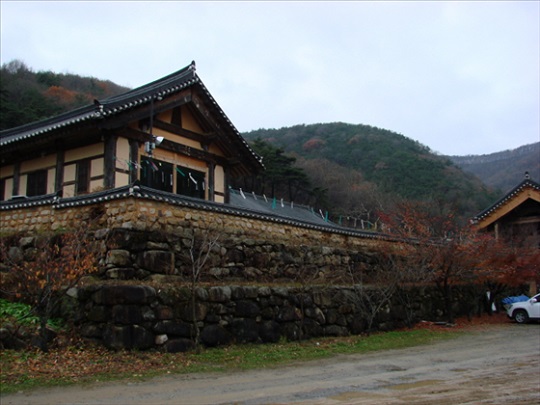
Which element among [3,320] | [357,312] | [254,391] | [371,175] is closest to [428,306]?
[357,312]

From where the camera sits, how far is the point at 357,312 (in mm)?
15422

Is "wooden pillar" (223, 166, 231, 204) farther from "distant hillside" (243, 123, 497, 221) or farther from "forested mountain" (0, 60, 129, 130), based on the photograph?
"forested mountain" (0, 60, 129, 130)

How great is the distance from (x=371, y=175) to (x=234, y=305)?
179 feet

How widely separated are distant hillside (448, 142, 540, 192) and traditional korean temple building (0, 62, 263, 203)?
62642mm

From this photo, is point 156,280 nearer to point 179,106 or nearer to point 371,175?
point 179,106

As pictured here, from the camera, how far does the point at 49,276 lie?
10.1 meters

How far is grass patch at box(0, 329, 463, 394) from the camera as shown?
860 centimetres

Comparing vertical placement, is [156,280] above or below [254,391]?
above

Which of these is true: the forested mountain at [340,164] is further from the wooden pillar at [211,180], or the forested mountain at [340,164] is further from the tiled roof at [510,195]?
the wooden pillar at [211,180]

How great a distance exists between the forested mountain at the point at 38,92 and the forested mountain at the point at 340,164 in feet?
0.28

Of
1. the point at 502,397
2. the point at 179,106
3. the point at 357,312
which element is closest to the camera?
the point at 502,397

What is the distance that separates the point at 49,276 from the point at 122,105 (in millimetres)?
9063

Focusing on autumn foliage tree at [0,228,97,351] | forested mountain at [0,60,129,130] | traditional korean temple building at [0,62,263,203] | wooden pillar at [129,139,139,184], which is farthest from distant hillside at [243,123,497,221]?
autumn foliage tree at [0,228,97,351]

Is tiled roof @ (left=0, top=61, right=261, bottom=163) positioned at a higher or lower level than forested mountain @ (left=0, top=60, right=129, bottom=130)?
lower
